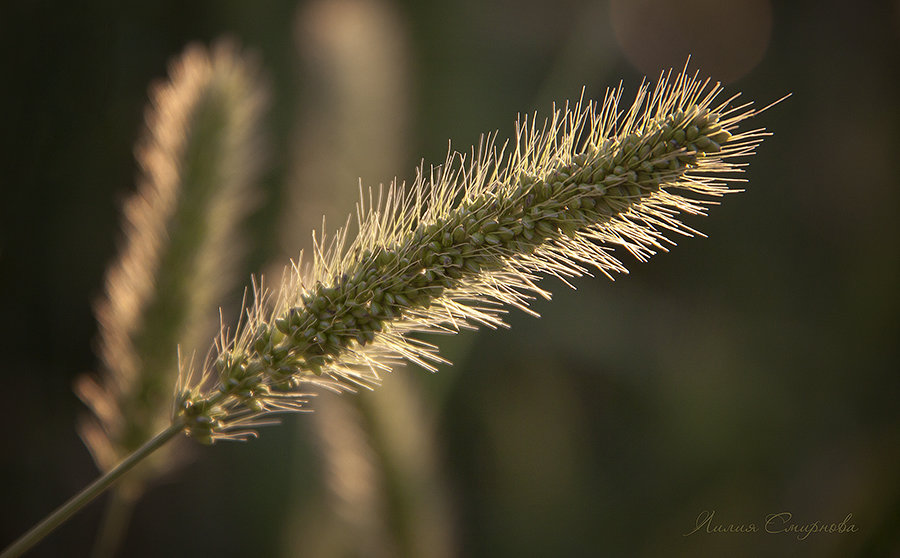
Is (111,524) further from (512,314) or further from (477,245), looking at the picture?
(512,314)

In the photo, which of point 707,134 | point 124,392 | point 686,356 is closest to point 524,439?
point 686,356

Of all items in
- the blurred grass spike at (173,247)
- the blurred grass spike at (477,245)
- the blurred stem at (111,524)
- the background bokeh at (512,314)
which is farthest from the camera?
the background bokeh at (512,314)

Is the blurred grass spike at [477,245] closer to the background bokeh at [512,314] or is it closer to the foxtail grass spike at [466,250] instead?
the foxtail grass spike at [466,250]

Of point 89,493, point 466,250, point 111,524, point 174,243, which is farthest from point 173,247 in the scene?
point 466,250

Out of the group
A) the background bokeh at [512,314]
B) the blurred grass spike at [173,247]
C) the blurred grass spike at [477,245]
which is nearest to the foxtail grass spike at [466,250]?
the blurred grass spike at [477,245]

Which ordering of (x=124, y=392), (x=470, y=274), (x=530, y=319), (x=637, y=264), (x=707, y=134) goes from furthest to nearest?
(x=637, y=264) → (x=530, y=319) → (x=124, y=392) → (x=470, y=274) → (x=707, y=134)

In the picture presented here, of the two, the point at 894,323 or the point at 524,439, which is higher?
the point at 524,439

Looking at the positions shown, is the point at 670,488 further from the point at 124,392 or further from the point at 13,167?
the point at 13,167

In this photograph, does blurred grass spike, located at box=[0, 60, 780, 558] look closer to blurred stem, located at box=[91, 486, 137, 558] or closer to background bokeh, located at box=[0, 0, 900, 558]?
blurred stem, located at box=[91, 486, 137, 558]
